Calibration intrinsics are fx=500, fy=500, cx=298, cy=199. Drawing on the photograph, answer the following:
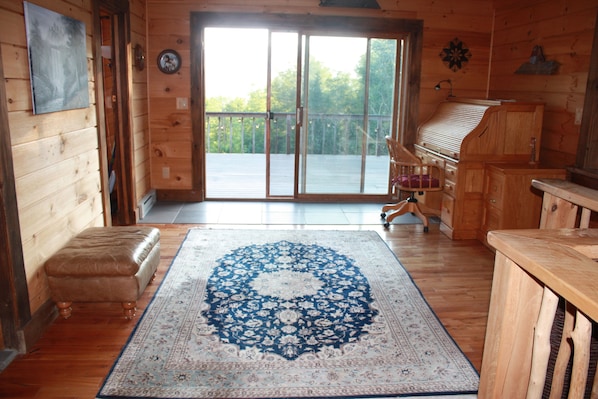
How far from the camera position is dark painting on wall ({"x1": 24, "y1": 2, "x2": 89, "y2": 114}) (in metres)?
2.59

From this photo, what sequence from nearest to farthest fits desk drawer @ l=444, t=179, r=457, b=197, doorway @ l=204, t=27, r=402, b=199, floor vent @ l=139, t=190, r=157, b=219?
desk drawer @ l=444, t=179, r=457, b=197, floor vent @ l=139, t=190, r=157, b=219, doorway @ l=204, t=27, r=402, b=199

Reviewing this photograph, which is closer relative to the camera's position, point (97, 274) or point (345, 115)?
point (97, 274)

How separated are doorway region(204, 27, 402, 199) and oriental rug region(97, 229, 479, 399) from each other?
2.00 meters

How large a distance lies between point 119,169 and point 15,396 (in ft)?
8.99

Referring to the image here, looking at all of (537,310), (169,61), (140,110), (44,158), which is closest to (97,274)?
(44,158)

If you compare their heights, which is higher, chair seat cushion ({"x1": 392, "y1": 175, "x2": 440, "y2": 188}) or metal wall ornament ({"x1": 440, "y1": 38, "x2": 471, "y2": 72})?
metal wall ornament ({"x1": 440, "y1": 38, "x2": 471, "y2": 72})

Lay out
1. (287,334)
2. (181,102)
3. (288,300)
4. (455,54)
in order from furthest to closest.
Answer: (455,54)
(181,102)
(288,300)
(287,334)

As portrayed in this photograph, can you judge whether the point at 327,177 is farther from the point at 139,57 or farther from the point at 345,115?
the point at 139,57

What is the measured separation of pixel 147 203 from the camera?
16.9ft

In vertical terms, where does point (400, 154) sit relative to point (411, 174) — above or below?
above

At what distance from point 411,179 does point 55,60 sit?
3123 millimetres

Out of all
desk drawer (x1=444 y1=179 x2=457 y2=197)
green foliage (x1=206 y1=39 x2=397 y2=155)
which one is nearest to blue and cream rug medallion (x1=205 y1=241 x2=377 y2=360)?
desk drawer (x1=444 y1=179 x2=457 y2=197)

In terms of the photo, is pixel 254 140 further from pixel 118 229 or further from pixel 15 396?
pixel 15 396

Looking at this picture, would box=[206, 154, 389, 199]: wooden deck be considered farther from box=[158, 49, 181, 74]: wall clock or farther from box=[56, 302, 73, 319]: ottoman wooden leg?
box=[56, 302, 73, 319]: ottoman wooden leg
